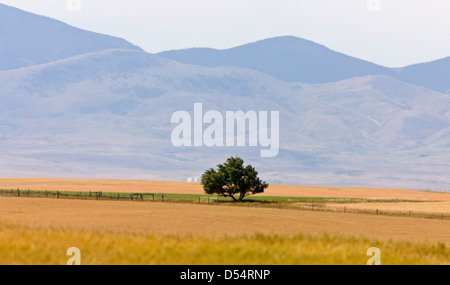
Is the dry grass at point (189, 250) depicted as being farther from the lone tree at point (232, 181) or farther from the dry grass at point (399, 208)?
the lone tree at point (232, 181)

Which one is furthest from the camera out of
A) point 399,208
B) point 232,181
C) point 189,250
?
point 232,181

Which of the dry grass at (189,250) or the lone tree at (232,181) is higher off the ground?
the lone tree at (232,181)

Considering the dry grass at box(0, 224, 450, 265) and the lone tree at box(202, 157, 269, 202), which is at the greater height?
the lone tree at box(202, 157, 269, 202)

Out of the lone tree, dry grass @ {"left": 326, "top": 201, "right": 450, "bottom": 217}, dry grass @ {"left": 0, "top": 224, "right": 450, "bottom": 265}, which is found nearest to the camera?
dry grass @ {"left": 0, "top": 224, "right": 450, "bottom": 265}

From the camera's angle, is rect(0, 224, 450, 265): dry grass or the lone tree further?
the lone tree

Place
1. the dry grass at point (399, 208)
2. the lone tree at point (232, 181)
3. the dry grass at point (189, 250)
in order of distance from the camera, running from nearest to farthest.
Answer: the dry grass at point (189, 250) < the dry grass at point (399, 208) < the lone tree at point (232, 181)

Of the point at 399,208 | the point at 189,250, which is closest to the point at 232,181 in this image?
the point at 399,208

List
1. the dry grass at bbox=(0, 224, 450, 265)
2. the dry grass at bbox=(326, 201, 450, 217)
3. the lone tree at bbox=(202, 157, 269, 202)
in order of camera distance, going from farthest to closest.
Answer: the lone tree at bbox=(202, 157, 269, 202) < the dry grass at bbox=(326, 201, 450, 217) < the dry grass at bbox=(0, 224, 450, 265)

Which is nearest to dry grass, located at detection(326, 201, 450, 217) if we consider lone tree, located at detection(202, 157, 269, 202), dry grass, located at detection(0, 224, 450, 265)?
lone tree, located at detection(202, 157, 269, 202)

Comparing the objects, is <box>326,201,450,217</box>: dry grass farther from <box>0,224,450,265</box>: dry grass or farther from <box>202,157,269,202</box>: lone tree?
<box>0,224,450,265</box>: dry grass

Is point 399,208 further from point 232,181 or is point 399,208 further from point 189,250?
point 189,250

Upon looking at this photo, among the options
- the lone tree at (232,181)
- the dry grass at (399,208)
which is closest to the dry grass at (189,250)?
the dry grass at (399,208)

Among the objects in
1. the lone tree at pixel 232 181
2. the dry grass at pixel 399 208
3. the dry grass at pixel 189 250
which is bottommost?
the dry grass at pixel 189 250
